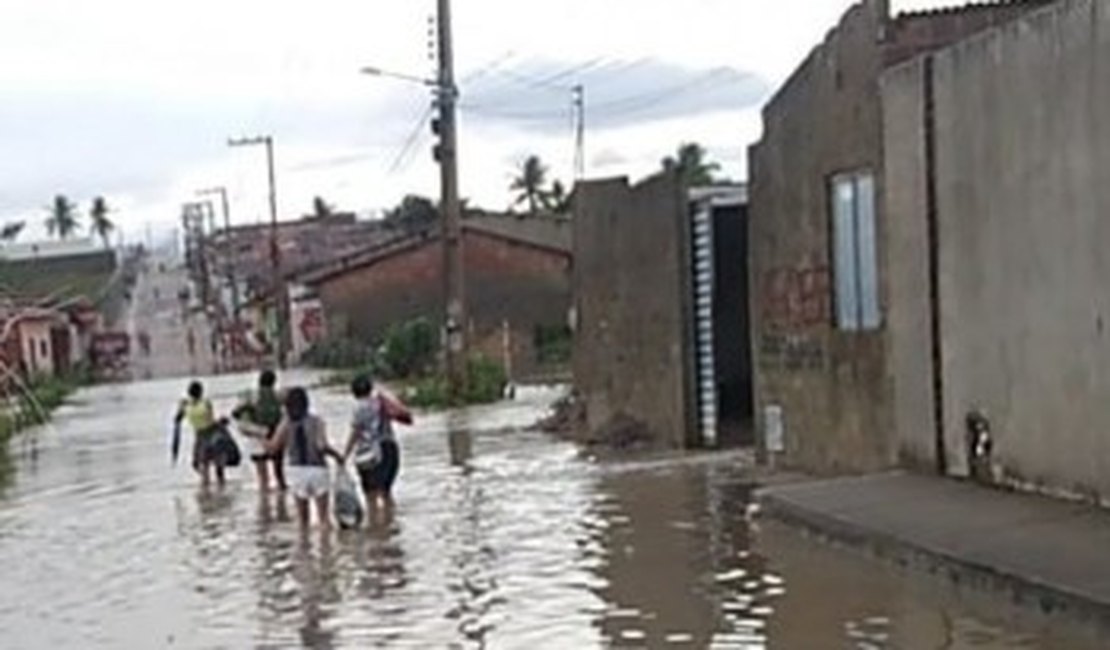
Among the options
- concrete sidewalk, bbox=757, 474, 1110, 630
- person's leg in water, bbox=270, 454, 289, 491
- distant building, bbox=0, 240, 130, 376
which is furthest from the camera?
distant building, bbox=0, 240, 130, 376

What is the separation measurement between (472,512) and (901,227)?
5433mm

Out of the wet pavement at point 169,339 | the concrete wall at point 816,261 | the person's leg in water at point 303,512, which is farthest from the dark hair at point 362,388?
the wet pavement at point 169,339

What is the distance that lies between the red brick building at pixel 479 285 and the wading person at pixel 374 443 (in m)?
47.2

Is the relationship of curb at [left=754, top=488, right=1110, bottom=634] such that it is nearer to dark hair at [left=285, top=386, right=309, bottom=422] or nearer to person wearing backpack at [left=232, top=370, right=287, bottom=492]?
dark hair at [left=285, top=386, right=309, bottom=422]

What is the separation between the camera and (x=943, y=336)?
19.6 m

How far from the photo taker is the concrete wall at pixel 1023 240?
1612 centimetres

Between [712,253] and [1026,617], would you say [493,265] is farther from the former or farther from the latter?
[1026,617]

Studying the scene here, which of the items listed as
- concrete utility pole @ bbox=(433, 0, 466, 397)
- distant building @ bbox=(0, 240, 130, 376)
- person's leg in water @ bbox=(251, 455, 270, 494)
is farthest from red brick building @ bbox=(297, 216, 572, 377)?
person's leg in water @ bbox=(251, 455, 270, 494)

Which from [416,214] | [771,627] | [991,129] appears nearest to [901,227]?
[991,129]

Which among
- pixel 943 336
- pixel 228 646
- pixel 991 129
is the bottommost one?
pixel 228 646

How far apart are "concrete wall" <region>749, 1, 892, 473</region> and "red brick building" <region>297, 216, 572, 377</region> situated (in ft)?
149

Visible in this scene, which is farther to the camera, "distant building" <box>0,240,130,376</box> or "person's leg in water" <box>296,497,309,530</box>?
"distant building" <box>0,240,130,376</box>

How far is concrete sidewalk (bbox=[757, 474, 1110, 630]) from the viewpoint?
13031mm

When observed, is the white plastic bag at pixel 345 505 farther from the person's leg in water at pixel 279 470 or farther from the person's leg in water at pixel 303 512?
the person's leg in water at pixel 279 470
